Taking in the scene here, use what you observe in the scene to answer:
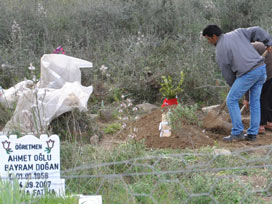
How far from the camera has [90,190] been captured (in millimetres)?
3832

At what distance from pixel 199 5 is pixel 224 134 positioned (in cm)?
596

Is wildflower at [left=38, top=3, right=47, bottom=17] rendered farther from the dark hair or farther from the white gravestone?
the white gravestone

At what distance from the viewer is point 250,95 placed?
21.1 ft

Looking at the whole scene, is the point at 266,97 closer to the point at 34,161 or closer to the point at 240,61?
the point at 240,61

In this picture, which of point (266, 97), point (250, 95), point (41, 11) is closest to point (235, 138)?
point (250, 95)

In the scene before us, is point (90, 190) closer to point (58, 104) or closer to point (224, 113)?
point (58, 104)

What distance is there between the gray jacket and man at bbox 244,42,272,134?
1.61 ft

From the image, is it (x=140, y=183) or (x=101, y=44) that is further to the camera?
(x=101, y=44)

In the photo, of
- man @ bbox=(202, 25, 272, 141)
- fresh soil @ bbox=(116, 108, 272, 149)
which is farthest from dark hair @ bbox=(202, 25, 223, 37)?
fresh soil @ bbox=(116, 108, 272, 149)

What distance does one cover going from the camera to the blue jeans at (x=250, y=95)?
241 inches

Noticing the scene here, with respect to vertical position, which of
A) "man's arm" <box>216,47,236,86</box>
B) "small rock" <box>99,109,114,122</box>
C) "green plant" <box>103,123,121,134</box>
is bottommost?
"green plant" <box>103,123,121,134</box>

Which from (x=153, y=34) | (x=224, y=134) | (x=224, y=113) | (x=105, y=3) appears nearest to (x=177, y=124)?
(x=224, y=134)

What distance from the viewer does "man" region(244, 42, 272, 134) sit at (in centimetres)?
668

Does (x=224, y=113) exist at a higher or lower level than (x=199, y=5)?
lower
